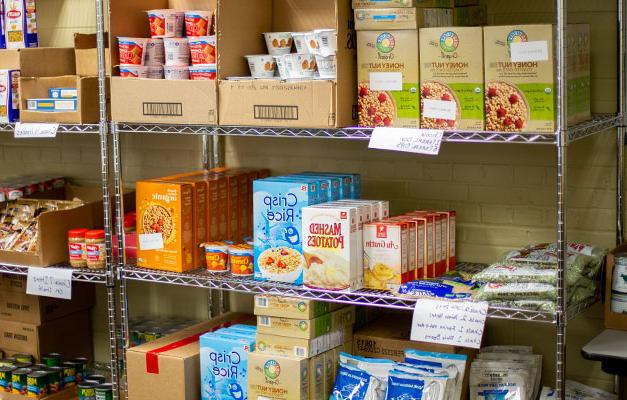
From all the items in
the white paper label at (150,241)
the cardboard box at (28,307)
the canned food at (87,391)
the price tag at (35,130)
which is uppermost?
the price tag at (35,130)

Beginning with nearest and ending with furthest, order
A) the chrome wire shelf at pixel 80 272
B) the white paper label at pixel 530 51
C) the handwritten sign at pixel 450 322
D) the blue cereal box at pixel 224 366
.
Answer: the white paper label at pixel 530 51, the handwritten sign at pixel 450 322, the blue cereal box at pixel 224 366, the chrome wire shelf at pixel 80 272

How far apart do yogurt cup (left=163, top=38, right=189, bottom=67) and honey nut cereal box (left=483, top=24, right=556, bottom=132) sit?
1.09m

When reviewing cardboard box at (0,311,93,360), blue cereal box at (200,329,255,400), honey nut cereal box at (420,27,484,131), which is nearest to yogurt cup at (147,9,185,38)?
honey nut cereal box at (420,27,484,131)

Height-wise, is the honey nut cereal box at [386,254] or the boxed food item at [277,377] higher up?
the honey nut cereal box at [386,254]

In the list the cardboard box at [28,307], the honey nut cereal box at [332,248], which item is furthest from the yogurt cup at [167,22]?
the cardboard box at [28,307]

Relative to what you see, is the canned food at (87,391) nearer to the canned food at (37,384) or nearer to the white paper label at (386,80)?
the canned food at (37,384)

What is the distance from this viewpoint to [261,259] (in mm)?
3439

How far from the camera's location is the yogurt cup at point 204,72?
11.2ft

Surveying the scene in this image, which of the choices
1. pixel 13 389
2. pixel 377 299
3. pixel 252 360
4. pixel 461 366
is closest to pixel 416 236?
pixel 377 299

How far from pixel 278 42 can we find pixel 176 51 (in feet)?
1.18

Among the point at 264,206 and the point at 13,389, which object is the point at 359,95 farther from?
the point at 13,389

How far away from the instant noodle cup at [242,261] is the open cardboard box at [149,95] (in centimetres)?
46

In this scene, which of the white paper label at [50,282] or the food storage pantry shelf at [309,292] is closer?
the food storage pantry shelf at [309,292]

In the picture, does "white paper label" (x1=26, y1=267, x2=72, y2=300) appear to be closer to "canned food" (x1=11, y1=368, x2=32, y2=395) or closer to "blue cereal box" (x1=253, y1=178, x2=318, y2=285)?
"canned food" (x1=11, y1=368, x2=32, y2=395)
